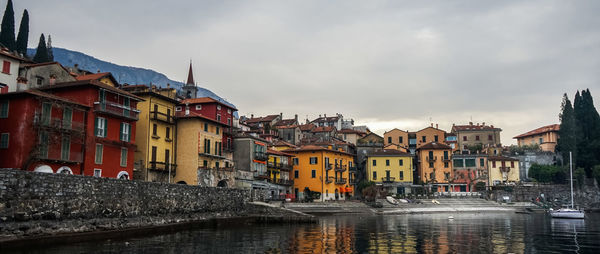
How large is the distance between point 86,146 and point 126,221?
379 inches

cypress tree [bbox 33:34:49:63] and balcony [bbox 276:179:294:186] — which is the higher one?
cypress tree [bbox 33:34:49:63]

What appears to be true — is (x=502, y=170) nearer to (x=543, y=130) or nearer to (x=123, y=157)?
(x=543, y=130)

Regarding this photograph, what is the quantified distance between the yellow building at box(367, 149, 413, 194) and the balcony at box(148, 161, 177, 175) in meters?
48.8

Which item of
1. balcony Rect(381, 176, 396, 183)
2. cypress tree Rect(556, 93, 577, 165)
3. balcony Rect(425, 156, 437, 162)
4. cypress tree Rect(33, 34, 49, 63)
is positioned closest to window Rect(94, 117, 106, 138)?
cypress tree Rect(33, 34, 49, 63)

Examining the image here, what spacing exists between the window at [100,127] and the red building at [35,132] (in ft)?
11.0

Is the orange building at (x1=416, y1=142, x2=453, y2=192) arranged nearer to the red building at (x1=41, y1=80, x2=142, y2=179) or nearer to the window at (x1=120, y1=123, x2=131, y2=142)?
the red building at (x1=41, y1=80, x2=142, y2=179)

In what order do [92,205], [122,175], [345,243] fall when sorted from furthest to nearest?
1. [122,175]
2. [92,205]
3. [345,243]

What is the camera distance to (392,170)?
92.5 m

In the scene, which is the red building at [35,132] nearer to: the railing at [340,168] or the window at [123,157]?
the window at [123,157]

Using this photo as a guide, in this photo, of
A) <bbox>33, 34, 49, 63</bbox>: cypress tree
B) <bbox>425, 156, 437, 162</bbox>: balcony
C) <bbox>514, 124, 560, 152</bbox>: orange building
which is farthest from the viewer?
<bbox>514, 124, 560, 152</bbox>: orange building

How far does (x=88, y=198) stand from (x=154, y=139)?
788 inches

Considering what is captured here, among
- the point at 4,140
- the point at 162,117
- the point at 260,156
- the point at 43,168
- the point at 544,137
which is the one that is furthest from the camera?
the point at 544,137

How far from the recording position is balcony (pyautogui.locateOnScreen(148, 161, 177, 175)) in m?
50.1

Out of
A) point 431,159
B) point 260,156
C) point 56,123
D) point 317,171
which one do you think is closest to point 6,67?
point 56,123
